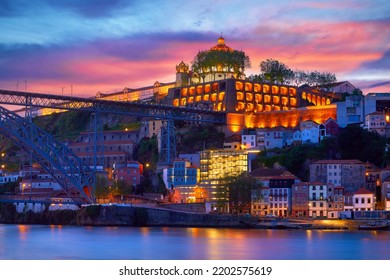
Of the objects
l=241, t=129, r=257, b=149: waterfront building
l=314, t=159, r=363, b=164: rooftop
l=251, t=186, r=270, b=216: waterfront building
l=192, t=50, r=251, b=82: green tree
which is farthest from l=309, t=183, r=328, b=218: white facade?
l=192, t=50, r=251, b=82: green tree

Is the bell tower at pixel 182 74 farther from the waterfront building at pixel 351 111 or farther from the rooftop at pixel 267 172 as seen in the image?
the rooftop at pixel 267 172

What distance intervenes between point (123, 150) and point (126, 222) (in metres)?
16.4

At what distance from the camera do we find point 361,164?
46406mm

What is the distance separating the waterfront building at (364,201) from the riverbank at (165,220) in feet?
4.58

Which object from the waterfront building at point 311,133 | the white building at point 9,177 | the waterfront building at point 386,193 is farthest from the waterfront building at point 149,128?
the waterfront building at point 386,193

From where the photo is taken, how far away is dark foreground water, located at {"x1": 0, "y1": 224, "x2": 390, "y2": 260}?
30.1m

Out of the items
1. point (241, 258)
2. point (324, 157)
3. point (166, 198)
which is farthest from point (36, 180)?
point (241, 258)

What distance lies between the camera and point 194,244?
3400cm

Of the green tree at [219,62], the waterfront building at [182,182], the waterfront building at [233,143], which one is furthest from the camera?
the green tree at [219,62]

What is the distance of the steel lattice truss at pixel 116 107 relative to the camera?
48906mm

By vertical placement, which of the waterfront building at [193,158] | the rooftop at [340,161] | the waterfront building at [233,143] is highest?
the waterfront building at [233,143]

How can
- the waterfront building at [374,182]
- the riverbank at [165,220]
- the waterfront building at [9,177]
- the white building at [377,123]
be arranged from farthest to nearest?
the waterfront building at [9,177] → the white building at [377,123] → the waterfront building at [374,182] → the riverbank at [165,220]

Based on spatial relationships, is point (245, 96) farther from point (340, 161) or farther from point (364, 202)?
point (364, 202)

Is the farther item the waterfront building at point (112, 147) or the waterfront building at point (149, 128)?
the waterfront building at point (149, 128)
